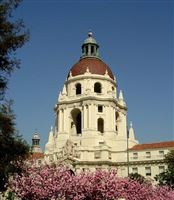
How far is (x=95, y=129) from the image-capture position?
8969 centimetres

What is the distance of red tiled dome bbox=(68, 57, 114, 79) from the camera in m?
97.7

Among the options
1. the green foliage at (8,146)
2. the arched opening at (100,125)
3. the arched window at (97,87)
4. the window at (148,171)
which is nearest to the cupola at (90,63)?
the arched window at (97,87)

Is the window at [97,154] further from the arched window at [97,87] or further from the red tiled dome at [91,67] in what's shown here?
the red tiled dome at [91,67]

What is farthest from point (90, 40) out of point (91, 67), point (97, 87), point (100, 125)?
point (100, 125)

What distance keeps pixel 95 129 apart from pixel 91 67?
53.8ft

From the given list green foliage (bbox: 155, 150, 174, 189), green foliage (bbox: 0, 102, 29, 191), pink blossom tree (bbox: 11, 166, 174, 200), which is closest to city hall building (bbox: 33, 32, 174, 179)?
green foliage (bbox: 155, 150, 174, 189)

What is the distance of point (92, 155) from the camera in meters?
86.6

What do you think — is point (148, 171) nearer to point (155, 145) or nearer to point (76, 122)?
point (155, 145)

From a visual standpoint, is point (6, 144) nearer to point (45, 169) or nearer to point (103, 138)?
point (45, 169)

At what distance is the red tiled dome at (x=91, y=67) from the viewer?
97.7m

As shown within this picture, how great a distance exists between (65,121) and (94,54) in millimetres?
20186

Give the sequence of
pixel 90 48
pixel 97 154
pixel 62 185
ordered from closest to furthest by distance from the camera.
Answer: pixel 62 185 → pixel 97 154 → pixel 90 48

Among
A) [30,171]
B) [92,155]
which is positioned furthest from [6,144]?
[92,155]

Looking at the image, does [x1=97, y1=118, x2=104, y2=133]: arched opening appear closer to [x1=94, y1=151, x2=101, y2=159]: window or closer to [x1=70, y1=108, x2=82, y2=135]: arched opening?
[x1=70, y1=108, x2=82, y2=135]: arched opening
